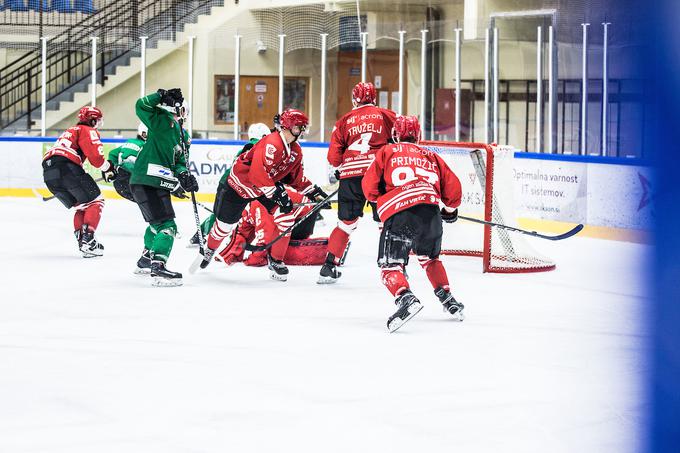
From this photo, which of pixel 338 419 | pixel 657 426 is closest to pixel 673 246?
pixel 657 426

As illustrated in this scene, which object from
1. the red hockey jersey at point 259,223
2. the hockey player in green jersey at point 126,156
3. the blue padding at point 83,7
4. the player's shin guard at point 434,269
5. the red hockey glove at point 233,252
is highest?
the blue padding at point 83,7

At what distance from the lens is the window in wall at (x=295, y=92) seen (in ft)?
39.2

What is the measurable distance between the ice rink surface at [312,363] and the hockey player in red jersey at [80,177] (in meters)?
0.39

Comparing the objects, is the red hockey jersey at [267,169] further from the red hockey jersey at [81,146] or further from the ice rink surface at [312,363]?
the red hockey jersey at [81,146]

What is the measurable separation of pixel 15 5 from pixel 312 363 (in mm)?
12831

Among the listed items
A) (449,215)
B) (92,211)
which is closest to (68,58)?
(92,211)

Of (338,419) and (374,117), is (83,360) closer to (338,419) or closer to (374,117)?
(338,419)

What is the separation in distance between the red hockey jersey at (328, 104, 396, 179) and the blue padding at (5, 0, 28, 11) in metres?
10.4

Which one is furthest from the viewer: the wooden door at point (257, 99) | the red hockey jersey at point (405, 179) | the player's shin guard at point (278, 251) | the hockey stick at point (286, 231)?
the wooden door at point (257, 99)

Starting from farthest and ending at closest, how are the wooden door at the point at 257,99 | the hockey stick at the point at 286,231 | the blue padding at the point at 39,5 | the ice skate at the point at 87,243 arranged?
1. the blue padding at the point at 39,5
2. the wooden door at the point at 257,99
3. the ice skate at the point at 87,243
4. the hockey stick at the point at 286,231

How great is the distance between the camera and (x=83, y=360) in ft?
13.3

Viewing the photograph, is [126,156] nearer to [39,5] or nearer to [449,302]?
[449,302]

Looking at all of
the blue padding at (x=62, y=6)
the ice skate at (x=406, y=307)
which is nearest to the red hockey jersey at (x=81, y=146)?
the ice skate at (x=406, y=307)

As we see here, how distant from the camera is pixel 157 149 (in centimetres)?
596
